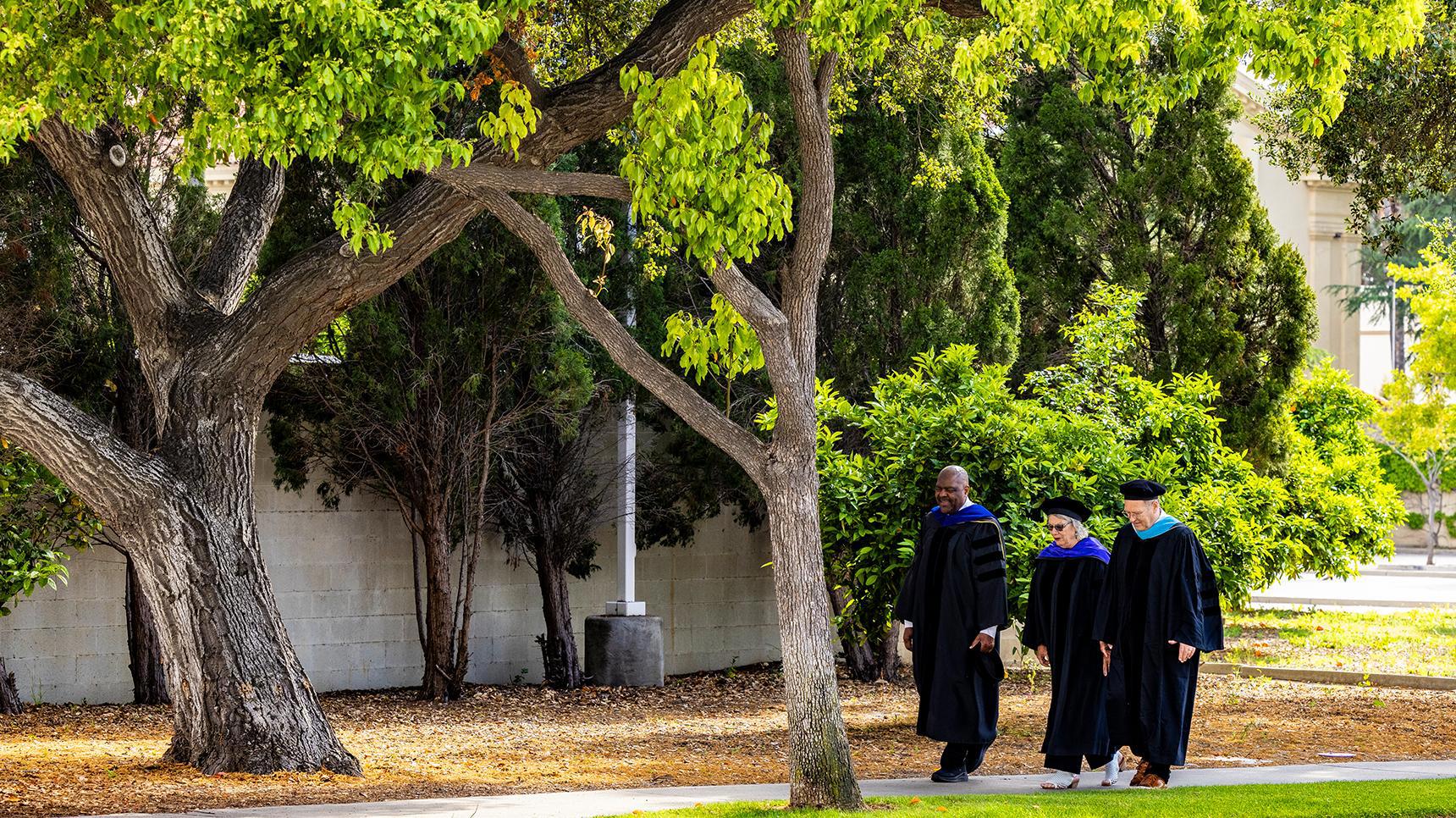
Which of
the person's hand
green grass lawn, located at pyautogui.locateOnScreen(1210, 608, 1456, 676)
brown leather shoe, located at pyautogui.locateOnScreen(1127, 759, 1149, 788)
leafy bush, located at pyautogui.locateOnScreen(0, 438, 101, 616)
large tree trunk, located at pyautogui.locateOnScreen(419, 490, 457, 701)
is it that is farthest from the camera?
green grass lawn, located at pyautogui.locateOnScreen(1210, 608, 1456, 676)

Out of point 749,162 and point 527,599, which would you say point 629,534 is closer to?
point 527,599

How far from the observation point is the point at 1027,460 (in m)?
10.6

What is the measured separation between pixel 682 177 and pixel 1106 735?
4110mm

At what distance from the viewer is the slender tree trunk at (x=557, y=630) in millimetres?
14039

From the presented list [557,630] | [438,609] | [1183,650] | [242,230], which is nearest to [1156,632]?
[1183,650]

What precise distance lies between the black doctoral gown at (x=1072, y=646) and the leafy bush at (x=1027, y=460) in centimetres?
108

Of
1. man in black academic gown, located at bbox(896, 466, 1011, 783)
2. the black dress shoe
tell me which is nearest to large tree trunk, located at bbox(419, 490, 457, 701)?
man in black academic gown, located at bbox(896, 466, 1011, 783)

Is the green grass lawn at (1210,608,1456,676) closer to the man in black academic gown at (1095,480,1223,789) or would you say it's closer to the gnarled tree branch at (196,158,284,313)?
the man in black academic gown at (1095,480,1223,789)

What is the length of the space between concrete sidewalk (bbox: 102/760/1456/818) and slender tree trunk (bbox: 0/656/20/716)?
4791mm

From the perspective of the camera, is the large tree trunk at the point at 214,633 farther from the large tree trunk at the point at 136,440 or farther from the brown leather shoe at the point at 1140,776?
the brown leather shoe at the point at 1140,776

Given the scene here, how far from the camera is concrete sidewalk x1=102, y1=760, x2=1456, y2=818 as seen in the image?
7.78 m

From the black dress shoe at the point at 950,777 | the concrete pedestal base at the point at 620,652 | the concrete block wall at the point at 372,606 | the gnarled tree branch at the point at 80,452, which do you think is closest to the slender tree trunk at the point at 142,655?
the concrete block wall at the point at 372,606

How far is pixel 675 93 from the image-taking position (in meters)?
7.34

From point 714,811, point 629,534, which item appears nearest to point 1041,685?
point 629,534
